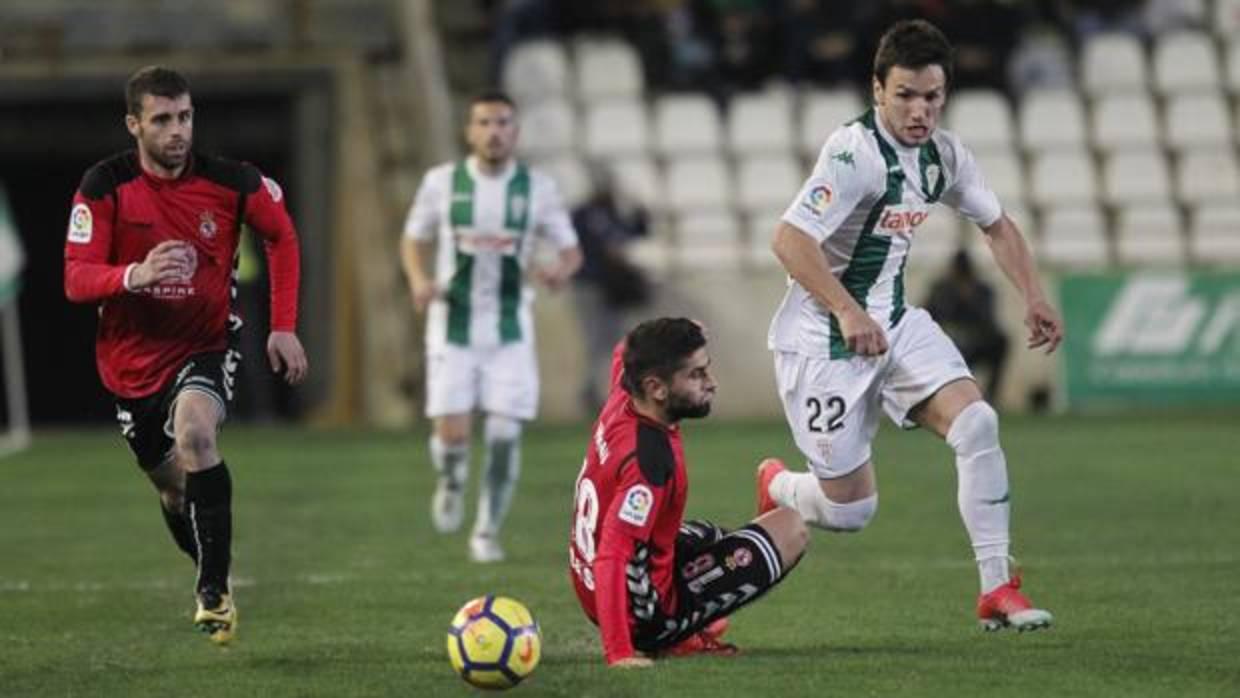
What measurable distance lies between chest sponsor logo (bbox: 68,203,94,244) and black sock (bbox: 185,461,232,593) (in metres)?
0.93

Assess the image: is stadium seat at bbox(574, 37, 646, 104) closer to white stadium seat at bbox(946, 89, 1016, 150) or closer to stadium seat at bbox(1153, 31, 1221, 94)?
white stadium seat at bbox(946, 89, 1016, 150)

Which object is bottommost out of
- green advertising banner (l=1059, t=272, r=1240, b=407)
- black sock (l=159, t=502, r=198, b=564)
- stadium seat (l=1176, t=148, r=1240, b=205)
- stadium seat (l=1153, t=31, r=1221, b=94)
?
green advertising banner (l=1059, t=272, r=1240, b=407)

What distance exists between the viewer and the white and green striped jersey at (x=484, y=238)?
13688 mm

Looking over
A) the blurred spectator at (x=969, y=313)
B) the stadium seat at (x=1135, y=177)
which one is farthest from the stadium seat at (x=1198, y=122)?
the blurred spectator at (x=969, y=313)

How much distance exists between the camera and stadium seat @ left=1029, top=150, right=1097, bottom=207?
1027 inches

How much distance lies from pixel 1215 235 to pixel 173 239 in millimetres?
17407

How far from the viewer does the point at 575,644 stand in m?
9.41

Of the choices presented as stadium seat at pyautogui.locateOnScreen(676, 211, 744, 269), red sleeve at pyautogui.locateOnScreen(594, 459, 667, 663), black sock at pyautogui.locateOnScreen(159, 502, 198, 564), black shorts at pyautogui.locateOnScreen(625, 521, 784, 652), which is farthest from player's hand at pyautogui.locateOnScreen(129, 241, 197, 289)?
stadium seat at pyautogui.locateOnScreen(676, 211, 744, 269)

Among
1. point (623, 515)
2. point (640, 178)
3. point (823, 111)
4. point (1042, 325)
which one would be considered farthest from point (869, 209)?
point (823, 111)

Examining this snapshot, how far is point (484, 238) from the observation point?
13742mm

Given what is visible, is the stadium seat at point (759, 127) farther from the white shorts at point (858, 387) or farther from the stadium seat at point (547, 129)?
the white shorts at point (858, 387)

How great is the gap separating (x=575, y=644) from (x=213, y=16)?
16776mm

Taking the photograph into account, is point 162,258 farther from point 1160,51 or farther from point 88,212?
point 1160,51

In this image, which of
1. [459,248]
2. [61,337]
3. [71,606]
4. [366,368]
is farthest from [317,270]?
[71,606]
